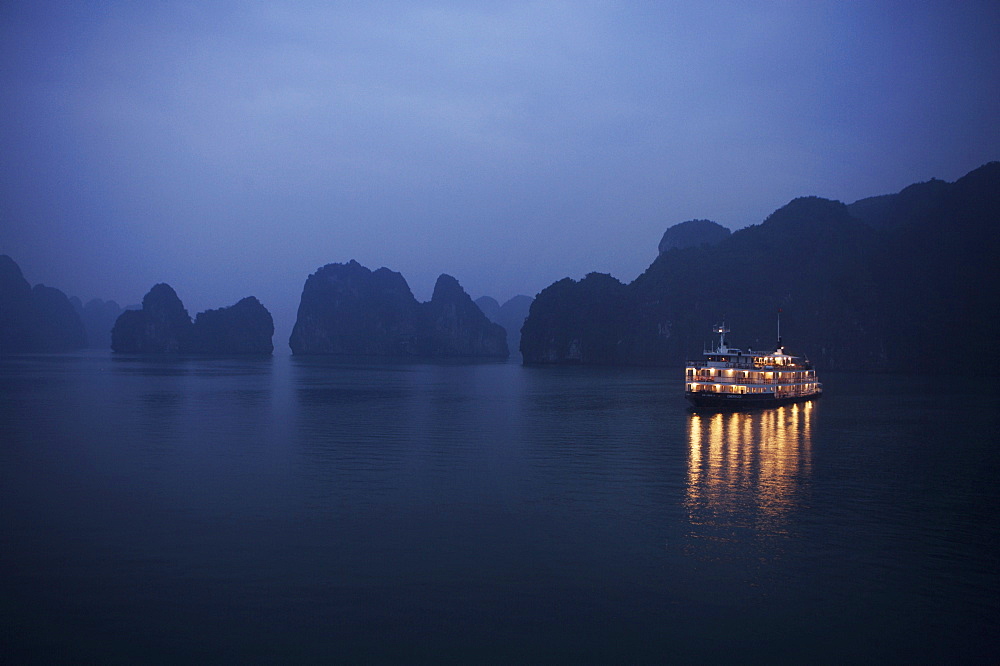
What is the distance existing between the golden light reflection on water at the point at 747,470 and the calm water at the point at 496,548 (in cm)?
27

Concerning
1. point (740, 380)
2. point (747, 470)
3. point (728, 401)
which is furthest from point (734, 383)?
point (747, 470)

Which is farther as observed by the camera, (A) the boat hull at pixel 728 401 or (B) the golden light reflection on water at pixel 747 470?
(A) the boat hull at pixel 728 401

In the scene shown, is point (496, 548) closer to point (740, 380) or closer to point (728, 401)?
point (728, 401)

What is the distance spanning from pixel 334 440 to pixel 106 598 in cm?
2787

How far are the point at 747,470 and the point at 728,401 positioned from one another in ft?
112

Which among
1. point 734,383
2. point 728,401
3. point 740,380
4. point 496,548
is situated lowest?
point 496,548

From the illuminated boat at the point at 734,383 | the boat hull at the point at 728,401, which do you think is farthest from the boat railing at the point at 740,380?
the boat hull at the point at 728,401

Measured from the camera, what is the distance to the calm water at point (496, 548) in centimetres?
1462

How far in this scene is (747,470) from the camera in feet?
115

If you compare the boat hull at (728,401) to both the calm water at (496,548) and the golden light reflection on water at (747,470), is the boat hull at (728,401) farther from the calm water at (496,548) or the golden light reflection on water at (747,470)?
the calm water at (496,548)

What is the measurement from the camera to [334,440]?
4428 cm

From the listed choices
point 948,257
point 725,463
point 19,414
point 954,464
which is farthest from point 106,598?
point 948,257

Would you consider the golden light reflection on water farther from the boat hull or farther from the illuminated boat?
the illuminated boat

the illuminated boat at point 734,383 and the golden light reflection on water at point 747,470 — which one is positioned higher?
the illuminated boat at point 734,383
